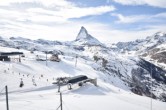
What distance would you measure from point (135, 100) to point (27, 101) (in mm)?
27040

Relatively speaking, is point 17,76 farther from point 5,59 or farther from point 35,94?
point 5,59

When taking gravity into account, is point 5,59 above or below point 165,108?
above

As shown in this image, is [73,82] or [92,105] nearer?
[92,105]

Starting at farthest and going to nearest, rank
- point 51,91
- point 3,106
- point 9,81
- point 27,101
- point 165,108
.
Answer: point 9,81
point 51,91
point 165,108
point 27,101
point 3,106

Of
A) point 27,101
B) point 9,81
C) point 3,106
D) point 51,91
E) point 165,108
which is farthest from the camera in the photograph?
point 9,81

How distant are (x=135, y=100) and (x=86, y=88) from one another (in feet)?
46.3

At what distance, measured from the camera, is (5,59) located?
11156 cm

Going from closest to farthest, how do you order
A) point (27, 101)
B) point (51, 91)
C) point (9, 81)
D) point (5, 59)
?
point (27, 101)
point (51, 91)
point (9, 81)
point (5, 59)

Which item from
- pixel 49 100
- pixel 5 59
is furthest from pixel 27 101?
pixel 5 59

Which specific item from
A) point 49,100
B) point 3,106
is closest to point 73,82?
point 49,100

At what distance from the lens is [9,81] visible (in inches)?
2908

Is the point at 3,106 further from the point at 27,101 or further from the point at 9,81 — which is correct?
the point at 9,81

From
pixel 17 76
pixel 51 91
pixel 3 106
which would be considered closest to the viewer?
pixel 3 106

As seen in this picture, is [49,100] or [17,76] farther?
[17,76]
